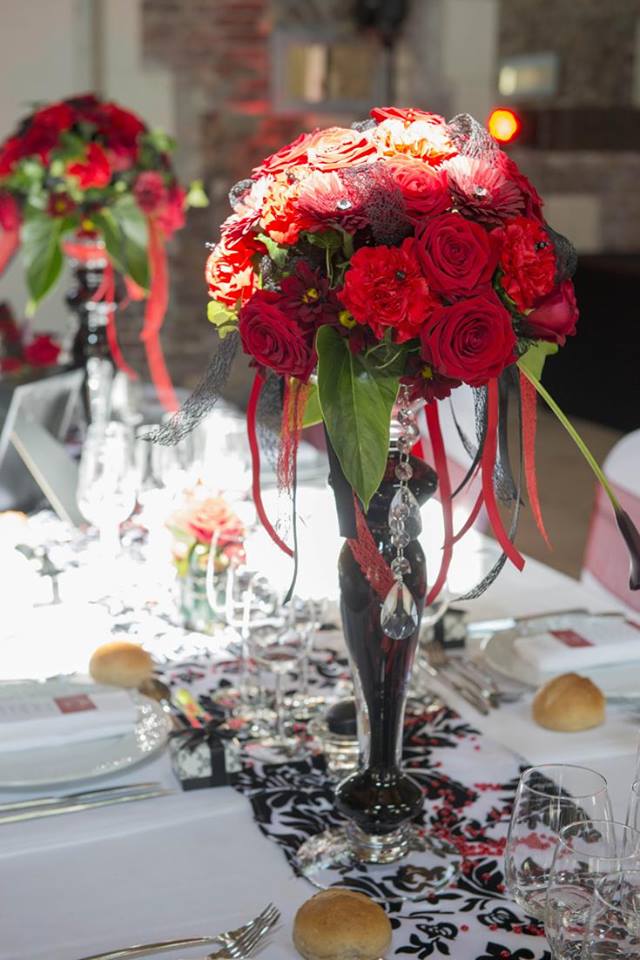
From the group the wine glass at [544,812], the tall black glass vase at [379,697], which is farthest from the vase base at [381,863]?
the wine glass at [544,812]

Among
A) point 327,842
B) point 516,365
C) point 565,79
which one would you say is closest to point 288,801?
point 327,842

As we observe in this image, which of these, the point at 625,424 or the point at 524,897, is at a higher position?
the point at 524,897

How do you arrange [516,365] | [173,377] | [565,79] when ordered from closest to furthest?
[516,365]
[173,377]
[565,79]

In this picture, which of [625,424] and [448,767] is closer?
[448,767]

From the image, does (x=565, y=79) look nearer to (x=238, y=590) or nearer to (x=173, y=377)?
(x=173, y=377)

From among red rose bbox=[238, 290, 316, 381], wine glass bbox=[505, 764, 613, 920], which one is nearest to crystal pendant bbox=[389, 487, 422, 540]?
red rose bbox=[238, 290, 316, 381]

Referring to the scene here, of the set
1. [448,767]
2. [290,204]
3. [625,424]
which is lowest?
[625,424]

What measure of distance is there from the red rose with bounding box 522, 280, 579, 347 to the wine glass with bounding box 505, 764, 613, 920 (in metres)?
0.36

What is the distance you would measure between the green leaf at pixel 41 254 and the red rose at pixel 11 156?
123 mm

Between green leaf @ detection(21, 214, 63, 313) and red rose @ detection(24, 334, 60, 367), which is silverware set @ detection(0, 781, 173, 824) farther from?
red rose @ detection(24, 334, 60, 367)

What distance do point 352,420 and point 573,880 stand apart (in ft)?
1.28

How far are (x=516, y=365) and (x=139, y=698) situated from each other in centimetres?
57

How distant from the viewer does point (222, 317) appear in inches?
46.3

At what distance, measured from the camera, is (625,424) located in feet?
23.5
